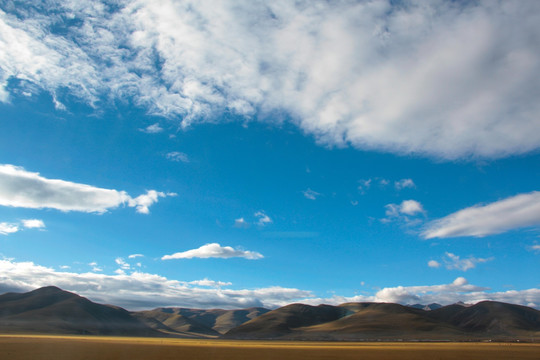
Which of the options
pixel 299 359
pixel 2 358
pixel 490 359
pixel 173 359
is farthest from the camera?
pixel 490 359

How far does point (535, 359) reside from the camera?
5203 cm

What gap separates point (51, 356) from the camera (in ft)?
135

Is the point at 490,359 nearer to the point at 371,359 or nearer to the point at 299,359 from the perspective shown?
the point at 371,359

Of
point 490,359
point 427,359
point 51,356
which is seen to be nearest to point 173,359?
point 51,356

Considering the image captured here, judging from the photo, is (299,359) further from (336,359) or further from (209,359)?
(209,359)

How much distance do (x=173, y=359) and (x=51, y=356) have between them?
1280 cm

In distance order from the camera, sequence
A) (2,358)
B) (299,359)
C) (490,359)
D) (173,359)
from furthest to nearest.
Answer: (490,359) < (299,359) < (173,359) < (2,358)

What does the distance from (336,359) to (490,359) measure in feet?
69.8

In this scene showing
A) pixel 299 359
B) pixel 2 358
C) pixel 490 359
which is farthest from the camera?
pixel 490 359

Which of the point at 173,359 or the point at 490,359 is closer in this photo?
the point at 173,359

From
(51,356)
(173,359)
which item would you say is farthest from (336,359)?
(51,356)

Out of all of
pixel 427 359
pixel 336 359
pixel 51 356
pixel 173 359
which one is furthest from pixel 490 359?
pixel 51 356

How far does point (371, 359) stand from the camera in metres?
47.4

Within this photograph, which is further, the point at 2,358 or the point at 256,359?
the point at 256,359
